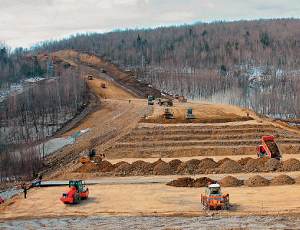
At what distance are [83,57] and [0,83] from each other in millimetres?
35223

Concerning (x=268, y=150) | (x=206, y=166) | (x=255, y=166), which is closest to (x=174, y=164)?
(x=206, y=166)

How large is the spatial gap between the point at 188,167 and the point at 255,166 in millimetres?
5783

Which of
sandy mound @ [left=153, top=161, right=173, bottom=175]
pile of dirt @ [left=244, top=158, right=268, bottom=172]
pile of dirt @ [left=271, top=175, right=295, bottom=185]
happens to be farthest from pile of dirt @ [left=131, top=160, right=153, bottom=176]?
pile of dirt @ [left=271, top=175, right=295, bottom=185]

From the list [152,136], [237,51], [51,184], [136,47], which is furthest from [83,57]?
[51,184]

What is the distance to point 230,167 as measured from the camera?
1761 inches

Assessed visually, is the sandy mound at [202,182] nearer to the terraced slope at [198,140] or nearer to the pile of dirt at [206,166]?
the pile of dirt at [206,166]

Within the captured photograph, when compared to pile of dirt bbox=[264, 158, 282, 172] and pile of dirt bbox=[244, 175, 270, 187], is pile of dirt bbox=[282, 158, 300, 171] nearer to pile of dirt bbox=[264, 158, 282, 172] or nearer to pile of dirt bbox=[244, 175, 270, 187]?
pile of dirt bbox=[264, 158, 282, 172]

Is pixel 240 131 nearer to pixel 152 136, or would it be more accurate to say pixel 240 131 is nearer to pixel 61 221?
pixel 152 136

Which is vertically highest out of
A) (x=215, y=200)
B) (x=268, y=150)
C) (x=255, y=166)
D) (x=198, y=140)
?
(x=198, y=140)

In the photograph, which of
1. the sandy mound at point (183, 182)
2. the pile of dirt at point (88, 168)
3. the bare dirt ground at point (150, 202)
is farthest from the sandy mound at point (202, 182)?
the pile of dirt at point (88, 168)

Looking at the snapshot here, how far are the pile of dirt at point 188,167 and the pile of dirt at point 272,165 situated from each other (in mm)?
6026

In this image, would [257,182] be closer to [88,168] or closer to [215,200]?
[215,200]

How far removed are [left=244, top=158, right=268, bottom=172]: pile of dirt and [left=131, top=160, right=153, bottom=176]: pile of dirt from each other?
327 inches

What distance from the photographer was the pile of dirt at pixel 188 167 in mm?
45375
